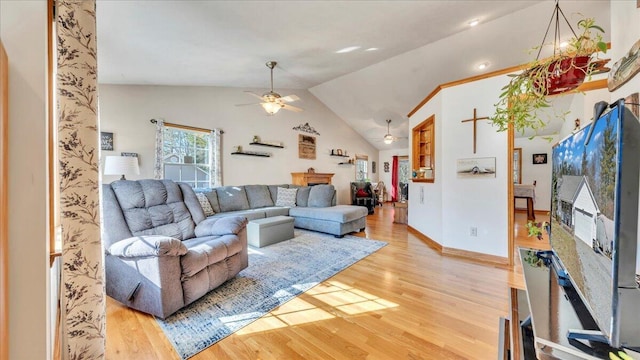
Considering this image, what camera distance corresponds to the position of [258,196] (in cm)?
486

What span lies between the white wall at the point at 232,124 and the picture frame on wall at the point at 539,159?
517cm

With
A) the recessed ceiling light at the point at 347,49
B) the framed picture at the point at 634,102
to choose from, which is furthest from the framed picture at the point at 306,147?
the framed picture at the point at 634,102

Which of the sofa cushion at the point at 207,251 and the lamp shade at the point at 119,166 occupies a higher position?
the lamp shade at the point at 119,166

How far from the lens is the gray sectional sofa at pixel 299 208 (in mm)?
4070

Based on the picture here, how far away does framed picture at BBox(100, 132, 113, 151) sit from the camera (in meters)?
3.46

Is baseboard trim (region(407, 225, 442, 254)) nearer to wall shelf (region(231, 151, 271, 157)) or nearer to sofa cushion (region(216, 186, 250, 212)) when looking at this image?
sofa cushion (region(216, 186, 250, 212))

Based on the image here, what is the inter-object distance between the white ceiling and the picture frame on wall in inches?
159

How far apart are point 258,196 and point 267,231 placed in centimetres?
146

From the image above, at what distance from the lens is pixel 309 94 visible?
648 cm

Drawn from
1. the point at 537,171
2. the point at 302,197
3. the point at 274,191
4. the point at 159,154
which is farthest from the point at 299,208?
the point at 537,171

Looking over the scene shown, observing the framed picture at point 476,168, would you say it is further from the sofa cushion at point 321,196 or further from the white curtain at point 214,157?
the white curtain at point 214,157

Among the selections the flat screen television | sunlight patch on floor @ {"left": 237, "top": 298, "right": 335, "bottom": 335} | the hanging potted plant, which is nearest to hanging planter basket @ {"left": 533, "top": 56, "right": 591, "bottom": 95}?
the hanging potted plant

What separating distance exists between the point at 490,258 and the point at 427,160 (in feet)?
6.54

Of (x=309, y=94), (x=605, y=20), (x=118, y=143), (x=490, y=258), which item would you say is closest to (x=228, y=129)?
(x=118, y=143)
